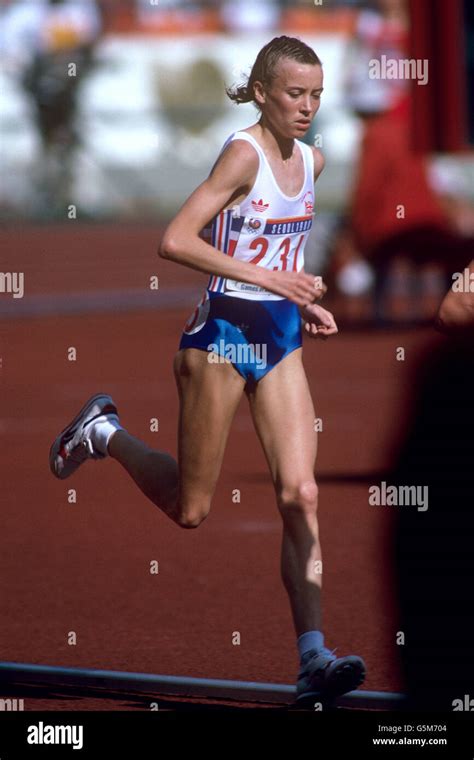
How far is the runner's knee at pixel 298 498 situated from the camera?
6074mm

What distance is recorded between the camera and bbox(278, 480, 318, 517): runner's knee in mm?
6074

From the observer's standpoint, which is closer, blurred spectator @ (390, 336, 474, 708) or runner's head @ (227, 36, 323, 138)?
runner's head @ (227, 36, 323, 138)

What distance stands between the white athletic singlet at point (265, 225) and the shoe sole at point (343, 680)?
120 cm

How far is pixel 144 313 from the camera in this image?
23109 mm

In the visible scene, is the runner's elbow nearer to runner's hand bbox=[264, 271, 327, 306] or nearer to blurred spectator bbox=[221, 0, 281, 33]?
runner's hand bbox=[264, 271, 327, 306]

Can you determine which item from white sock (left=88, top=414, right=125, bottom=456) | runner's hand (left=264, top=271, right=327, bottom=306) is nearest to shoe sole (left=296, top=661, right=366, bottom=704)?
runner's hand (left=264, top=271, right=327, bottom=306)

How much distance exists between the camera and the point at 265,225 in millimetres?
5746

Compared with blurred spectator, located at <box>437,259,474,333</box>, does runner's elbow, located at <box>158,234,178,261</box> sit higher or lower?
higher

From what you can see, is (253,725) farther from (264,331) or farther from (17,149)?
(17,149)

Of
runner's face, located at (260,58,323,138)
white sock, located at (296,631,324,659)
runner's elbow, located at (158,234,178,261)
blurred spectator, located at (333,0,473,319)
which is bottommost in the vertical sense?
white sock, located at (296,631,324,659)

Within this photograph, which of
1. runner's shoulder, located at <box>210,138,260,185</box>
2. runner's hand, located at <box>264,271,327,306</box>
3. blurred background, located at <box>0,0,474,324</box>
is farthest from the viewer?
blurred background, located at <box>0,0,474,324</box>

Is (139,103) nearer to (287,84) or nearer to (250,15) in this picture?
(250,15)

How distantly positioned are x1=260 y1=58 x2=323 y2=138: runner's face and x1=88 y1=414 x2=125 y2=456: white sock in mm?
1555

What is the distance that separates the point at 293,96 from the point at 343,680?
72.4 inches
